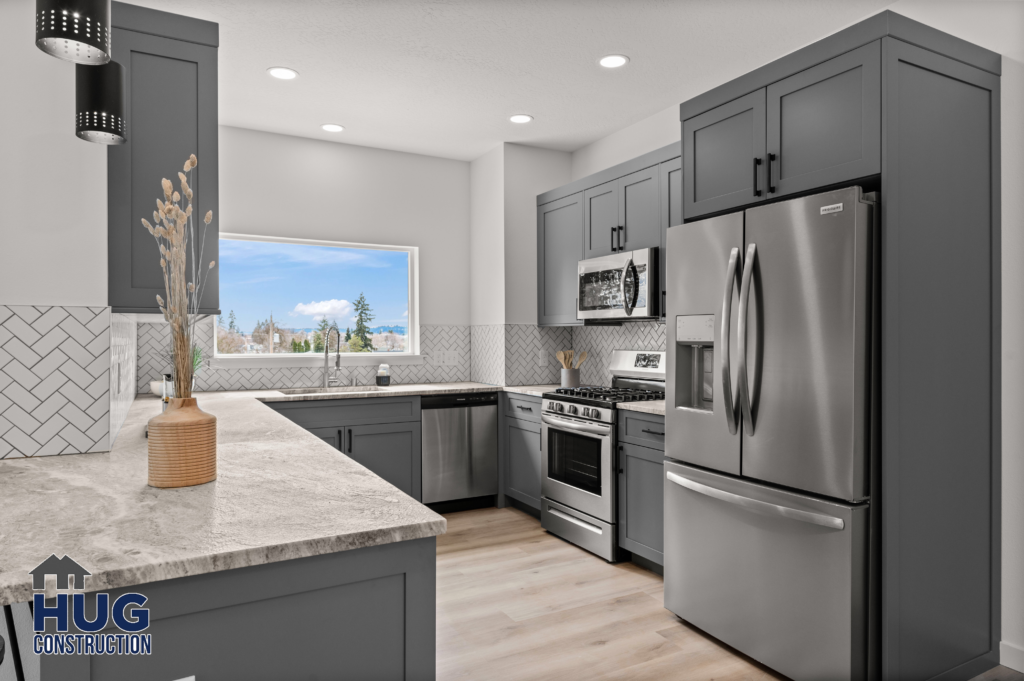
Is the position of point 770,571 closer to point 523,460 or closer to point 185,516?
point 185,516

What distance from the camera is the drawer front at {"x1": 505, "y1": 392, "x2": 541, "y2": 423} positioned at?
4.14 m

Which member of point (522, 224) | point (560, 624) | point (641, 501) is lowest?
point (560, 624)

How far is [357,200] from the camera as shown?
15.4 ft

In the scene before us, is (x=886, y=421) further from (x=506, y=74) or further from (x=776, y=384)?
(x=506, y=74)

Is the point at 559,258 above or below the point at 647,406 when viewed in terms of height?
above

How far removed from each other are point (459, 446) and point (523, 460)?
46 centimetres

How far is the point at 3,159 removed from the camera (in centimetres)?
165

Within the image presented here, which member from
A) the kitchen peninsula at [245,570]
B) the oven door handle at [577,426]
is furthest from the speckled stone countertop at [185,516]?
the oven door handle at [577,426]

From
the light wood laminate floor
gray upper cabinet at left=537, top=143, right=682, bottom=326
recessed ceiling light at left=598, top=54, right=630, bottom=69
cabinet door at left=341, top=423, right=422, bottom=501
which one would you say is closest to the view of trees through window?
cabinet door at left=341, top=423, right=422, bottom=501

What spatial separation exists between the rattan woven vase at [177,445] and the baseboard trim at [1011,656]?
279 cm

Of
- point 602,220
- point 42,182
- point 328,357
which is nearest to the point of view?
point 42,182

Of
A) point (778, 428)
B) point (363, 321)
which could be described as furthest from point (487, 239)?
point (778, 428)

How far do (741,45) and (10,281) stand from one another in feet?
A: 10.1

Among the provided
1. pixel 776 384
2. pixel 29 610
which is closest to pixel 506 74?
pixel 776 384
